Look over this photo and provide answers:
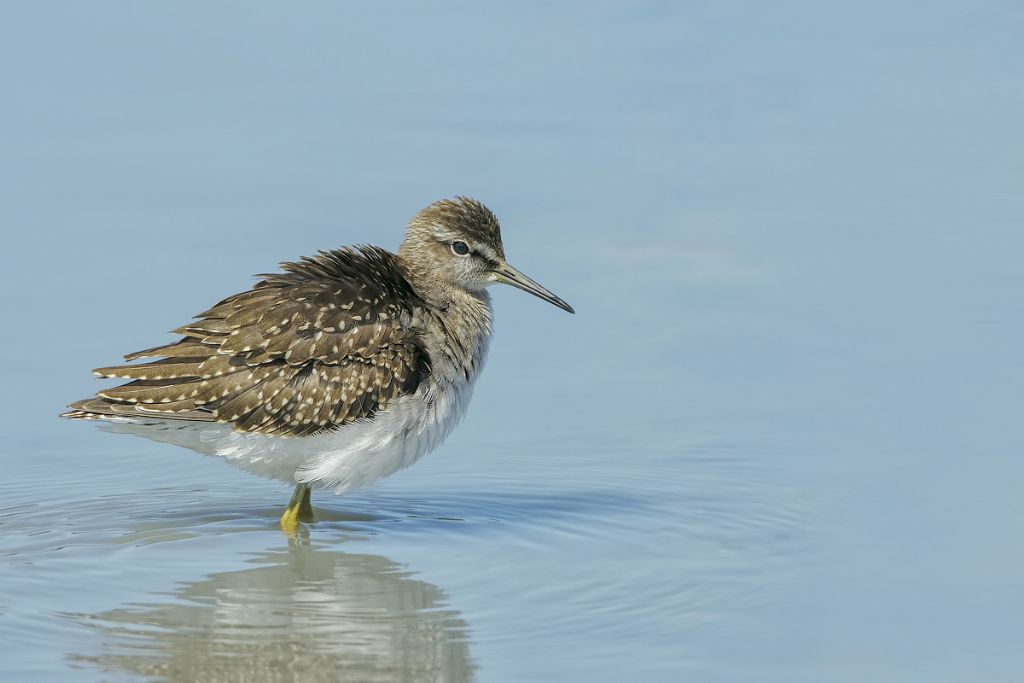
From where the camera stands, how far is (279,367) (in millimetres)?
11414

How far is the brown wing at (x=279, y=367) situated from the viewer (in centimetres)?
1127

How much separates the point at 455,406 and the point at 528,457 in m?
0.88

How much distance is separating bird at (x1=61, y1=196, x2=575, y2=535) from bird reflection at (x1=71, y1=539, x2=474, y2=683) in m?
1.05

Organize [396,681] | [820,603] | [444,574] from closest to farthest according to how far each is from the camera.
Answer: [396,681] → [820,603] → [444,574]

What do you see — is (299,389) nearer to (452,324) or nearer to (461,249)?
(452,324)

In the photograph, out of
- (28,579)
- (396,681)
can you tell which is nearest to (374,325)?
(28,579)

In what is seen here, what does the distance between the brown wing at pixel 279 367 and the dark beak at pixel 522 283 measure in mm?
1425

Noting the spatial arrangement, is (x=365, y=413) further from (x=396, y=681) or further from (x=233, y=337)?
(x=396, y=681)


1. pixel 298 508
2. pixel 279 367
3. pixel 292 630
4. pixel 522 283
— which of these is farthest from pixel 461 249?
pixel 292 630

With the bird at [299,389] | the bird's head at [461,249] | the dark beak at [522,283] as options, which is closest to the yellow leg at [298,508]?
the bird at [299,389]

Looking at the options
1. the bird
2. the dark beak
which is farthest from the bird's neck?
the dark beak

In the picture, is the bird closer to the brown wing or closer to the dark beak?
the brown wing

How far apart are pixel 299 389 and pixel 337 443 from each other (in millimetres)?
436

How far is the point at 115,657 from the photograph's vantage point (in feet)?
28.9
